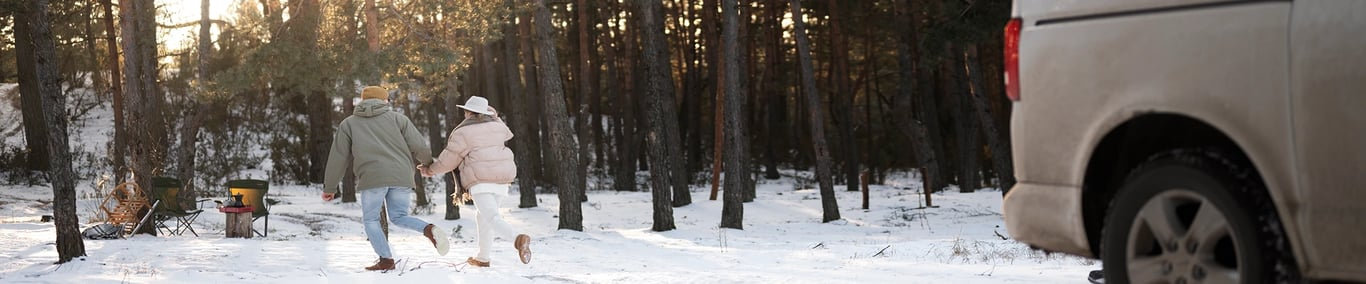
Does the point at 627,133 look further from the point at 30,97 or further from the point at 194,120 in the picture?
the point at 30,97

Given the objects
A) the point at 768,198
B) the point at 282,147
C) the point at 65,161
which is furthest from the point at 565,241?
the point at 282,147

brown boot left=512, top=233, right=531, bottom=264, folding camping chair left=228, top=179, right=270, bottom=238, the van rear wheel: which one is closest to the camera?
the van rear wheel

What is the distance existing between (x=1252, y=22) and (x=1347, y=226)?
1.77ft

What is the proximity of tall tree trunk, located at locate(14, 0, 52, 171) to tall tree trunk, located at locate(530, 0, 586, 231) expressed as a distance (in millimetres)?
10607

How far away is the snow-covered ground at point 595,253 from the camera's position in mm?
9523

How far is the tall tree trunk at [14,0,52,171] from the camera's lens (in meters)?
27.7

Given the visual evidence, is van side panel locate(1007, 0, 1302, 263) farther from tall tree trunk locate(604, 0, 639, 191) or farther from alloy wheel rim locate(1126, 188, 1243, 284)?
tall tree trunk locate(604, 0, 639, 191)

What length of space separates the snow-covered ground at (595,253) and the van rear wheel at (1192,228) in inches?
165

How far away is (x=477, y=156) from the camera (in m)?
10.2

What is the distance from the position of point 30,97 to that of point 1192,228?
3007 cm

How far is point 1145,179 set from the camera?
12.8 feet

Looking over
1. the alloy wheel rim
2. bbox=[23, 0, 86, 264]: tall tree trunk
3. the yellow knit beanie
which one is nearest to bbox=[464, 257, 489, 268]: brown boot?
the yellow knit beanie

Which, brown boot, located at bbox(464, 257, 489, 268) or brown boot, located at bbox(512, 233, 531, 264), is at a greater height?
brown boot, located at bbox(512, 233, 531, 264)

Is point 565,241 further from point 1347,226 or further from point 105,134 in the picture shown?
point 105,134
